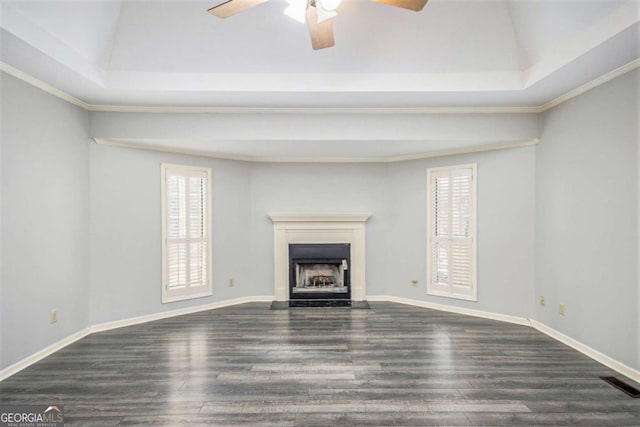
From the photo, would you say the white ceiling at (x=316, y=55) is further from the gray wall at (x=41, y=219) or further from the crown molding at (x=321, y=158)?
the crown molding at (x=321, y=158)

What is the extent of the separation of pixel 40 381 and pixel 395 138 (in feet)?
13.3

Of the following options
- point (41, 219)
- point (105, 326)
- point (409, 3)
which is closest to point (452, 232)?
point (409, 3)

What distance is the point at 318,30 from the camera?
2.15 m

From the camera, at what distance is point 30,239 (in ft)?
9.71

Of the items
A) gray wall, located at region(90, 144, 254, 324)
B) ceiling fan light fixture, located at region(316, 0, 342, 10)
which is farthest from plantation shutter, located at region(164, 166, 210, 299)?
ceiling fan light fixture, located at region(316, 0, 342, 10)

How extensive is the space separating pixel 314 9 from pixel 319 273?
380 cm

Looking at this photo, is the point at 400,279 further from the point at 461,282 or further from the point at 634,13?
the point at 634,13

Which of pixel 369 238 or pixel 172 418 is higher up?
pixel 369 238

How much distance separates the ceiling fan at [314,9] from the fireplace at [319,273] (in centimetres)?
333

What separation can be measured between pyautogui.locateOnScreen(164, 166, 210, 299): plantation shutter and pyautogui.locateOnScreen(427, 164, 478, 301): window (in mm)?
3269

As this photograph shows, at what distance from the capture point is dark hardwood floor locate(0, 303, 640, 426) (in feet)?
7.27

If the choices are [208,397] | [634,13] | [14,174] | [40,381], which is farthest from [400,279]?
[14,174]

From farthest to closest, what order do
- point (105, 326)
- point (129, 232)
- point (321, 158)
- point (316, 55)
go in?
point (321, 158), point (129, 232), point (105, 326), point (316, 55)

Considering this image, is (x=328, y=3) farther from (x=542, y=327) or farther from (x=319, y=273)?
(x=542, y=327)
